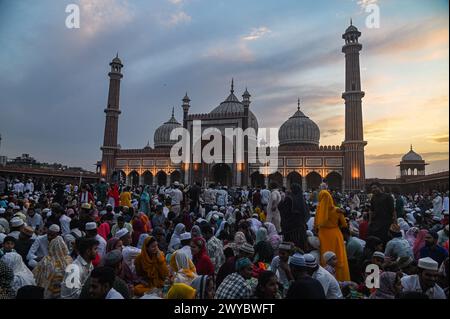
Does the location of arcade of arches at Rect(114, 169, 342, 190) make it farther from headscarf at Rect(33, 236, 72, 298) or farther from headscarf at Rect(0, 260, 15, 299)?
headscarf at Rect(0, 260, 15, 299)

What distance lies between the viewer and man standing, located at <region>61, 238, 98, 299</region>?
3.30 metres

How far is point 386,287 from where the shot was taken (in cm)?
338

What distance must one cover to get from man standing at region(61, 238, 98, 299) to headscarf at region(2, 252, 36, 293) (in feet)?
1.35

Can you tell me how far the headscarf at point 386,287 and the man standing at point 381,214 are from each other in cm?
223

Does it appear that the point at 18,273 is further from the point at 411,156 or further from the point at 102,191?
the point at 411,156

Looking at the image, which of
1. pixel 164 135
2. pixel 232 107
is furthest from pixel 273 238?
pixel 164 135

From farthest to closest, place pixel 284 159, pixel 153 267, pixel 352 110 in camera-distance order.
Answer: pixel 284 159 → pixel 352 110 → pixel 153 267

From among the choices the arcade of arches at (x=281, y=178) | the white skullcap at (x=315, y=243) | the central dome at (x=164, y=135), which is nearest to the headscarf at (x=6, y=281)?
the white skullcap at (x=315, y=243)

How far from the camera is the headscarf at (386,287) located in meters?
3.35

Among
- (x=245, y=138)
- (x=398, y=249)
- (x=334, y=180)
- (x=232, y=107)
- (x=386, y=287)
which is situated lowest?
(x=386, y=287)

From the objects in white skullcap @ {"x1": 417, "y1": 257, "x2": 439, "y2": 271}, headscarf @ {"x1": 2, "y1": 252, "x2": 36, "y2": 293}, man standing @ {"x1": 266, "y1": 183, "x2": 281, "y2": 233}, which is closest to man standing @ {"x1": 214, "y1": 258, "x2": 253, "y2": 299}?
white skullcap @ {"x1": 417, "y1": 257, "x2": 439, "y2": 271}

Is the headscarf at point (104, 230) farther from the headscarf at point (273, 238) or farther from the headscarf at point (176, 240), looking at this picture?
the headscarf at point (273, 238)

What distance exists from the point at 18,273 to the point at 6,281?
0.82 feet

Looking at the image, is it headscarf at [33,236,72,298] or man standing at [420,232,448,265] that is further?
man standing at [420,232,448,265]
